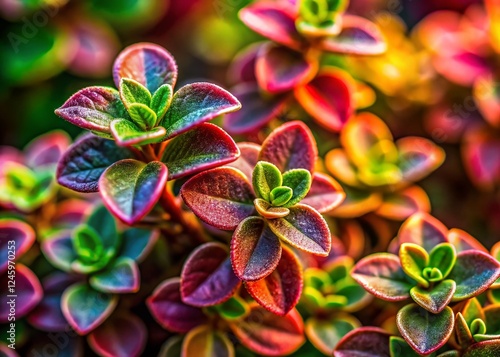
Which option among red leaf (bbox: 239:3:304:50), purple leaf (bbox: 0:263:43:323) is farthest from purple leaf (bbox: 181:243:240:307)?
red leaf (bbox: 239:3:304:50)

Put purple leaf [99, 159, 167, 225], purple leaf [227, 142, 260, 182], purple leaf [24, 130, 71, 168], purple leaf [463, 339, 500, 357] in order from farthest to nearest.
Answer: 1. purple leaf [24, 130, 71, 168]
2. purple leaf [227, 142, 260, 182]
3. purple leaf [463, 339, 500, 357]
4. purple leaf [99, 159, 167, 225]

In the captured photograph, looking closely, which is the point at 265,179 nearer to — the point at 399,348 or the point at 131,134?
the point at 131,134

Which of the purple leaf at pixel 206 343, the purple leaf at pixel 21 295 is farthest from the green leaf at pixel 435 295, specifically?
the purple leaf at pixel 21 295

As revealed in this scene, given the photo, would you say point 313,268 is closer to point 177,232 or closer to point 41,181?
point 177,232

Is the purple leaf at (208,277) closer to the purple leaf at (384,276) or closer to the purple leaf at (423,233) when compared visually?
the purple leaf at (384,276)

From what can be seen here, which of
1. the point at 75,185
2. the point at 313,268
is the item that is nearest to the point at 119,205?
the point at 75,185

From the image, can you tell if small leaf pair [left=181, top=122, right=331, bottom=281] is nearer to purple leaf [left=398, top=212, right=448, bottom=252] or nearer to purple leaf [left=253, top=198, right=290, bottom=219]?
purple leaf [left=253, top=198, right=290, bottom=219]
